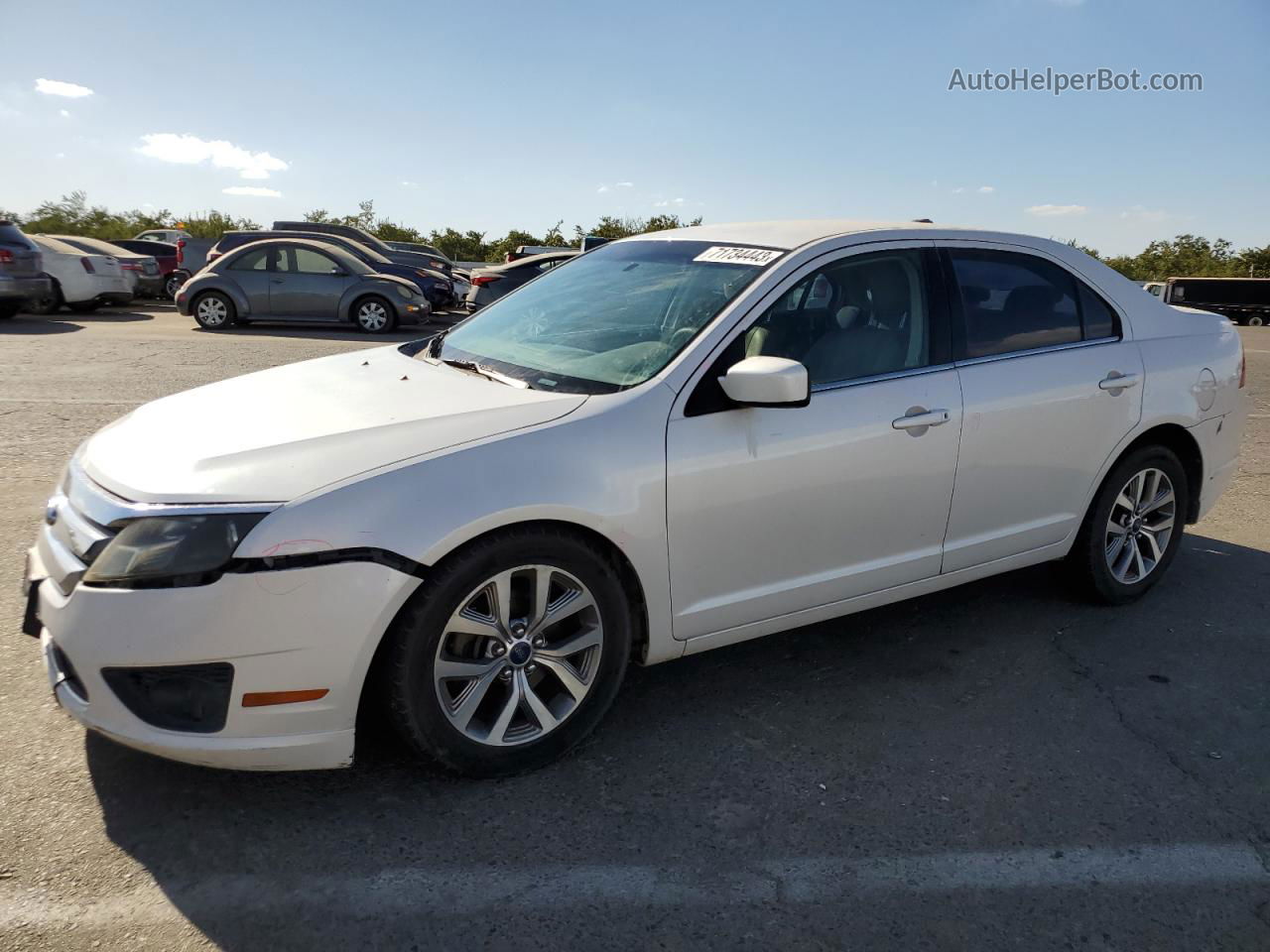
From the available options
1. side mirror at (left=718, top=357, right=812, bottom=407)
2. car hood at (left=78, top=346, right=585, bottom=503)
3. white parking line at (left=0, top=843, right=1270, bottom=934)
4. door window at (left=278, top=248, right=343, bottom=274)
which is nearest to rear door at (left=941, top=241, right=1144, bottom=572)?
side mirror at (left=718, top=357, right=812, bottom=407)

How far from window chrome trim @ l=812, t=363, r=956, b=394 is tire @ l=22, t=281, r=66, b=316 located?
15952 mm

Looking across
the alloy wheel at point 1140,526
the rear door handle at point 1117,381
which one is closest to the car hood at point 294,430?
the rear door handle at point 1117,381

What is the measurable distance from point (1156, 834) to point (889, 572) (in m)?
1.18

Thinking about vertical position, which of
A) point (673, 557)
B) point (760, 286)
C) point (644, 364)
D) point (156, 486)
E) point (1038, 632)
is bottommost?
point (1038, 632)

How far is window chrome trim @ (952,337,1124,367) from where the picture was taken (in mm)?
3742

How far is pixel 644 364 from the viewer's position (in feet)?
10.6

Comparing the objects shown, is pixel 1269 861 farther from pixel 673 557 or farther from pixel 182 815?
pixel 182 815

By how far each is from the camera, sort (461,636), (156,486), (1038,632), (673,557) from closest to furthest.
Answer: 1. (156,486)
2. (461,636)
3. (673,557)
4. (1038,632)

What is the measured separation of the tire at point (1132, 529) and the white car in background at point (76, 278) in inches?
656

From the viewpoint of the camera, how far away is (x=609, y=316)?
3693 mm

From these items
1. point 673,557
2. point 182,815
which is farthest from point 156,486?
point 673,557

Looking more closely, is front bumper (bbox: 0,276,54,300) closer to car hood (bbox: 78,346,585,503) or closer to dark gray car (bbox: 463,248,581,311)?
dark gray car (bbox: 463,248,581,311)

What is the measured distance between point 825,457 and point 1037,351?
1.26 meters

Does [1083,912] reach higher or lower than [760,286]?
lower
